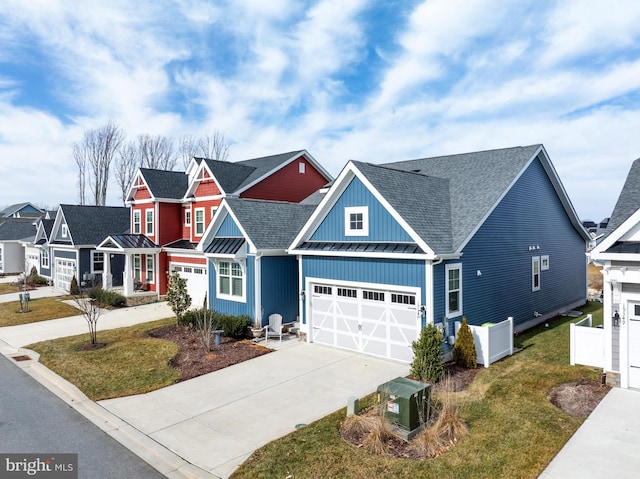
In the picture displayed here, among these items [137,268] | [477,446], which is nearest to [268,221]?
[477,446]

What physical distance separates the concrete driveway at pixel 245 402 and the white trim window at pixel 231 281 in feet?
13.6

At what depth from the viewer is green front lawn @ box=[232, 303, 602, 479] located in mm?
7297

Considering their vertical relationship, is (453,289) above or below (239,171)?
below

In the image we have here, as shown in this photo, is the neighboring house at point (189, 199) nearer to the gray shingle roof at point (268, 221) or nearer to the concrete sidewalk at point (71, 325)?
the concrete sidewalk at point (71, 325)

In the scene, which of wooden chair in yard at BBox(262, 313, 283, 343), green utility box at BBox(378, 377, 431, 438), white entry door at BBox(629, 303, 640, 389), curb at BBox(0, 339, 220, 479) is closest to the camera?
curb at BBox(0, 339, 220, 479)

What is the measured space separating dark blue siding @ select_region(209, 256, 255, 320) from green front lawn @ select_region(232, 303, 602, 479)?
6790 mm

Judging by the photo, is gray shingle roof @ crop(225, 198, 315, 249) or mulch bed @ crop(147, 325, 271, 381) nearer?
mulch bed @ crop(147, 325, 271, 381)

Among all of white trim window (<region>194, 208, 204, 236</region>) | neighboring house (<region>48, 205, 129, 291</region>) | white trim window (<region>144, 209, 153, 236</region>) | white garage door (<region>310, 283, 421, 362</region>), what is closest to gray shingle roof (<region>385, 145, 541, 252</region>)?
white garage door (<region>310, 283, 421, 362</region>)

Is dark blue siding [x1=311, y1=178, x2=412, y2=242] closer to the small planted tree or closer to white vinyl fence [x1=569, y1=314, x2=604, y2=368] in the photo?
white vinyl fence [x1=569, y1=314, x2=604, y2=368]

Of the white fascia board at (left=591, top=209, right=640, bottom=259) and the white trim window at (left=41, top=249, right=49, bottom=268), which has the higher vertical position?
the white fascia board at (left=591, top=209, right=640, bottom=259)

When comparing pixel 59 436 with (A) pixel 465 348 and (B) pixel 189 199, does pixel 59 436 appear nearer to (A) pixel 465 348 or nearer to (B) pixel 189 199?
(A) pixel 465 348

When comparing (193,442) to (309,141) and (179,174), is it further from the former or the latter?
(309,141)

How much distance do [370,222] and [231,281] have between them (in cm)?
718

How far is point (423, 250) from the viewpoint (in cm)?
1285
